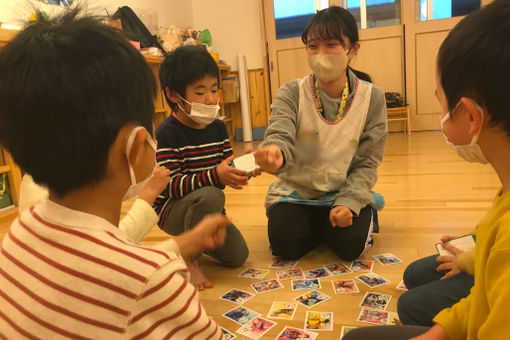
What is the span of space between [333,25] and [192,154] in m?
0.79

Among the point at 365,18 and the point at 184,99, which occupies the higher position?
the point at 365,18

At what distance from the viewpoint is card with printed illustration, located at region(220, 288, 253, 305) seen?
1384mm

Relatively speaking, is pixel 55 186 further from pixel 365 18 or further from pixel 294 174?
pixel 365 18

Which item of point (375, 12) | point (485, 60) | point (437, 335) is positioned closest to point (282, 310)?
point (437, 335)

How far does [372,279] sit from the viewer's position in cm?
146

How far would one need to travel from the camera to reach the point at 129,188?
2.27ft

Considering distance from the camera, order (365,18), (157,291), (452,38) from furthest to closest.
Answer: (365,18) < (452,38) < (157,291)

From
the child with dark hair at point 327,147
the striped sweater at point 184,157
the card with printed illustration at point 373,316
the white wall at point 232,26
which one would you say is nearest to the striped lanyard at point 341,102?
the child with dark hair at point 327,147

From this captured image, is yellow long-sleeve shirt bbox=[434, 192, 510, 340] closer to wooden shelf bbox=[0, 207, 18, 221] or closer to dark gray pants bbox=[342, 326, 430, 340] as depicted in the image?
dark gray pants bbox=[342, 326, 430, 340]

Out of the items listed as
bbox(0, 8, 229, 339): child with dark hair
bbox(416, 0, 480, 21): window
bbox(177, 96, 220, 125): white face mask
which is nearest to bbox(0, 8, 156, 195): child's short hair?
bbox(0, 8, 229, 339): child with dark hair

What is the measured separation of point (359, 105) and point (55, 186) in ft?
4.52

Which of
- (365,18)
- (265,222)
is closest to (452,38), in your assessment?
(265,222)

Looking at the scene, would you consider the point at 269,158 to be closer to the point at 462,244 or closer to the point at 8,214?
the point at 462,244

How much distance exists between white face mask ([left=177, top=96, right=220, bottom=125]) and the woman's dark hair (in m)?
0.54
